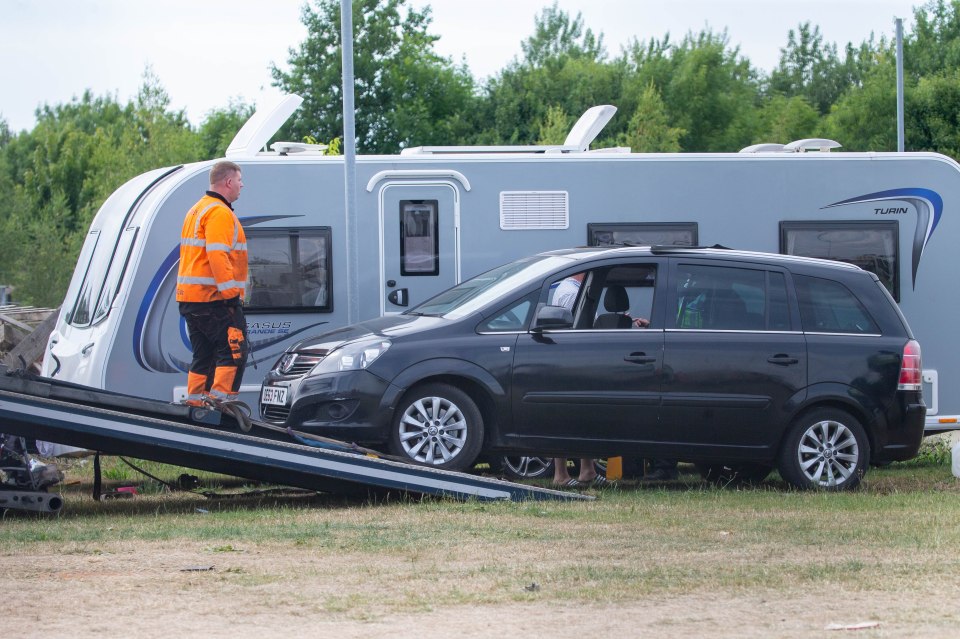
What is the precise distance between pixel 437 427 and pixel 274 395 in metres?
1.48

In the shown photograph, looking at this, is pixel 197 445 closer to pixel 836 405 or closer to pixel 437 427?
pixel 437 427

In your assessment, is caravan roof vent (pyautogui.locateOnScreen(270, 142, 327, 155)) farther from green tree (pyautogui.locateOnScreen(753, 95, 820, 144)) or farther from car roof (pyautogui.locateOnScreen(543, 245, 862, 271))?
green tree (pyautogui.locateOnScreen(753, 95, 820, 144))

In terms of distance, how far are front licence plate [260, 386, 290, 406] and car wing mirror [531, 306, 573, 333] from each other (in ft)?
6.32

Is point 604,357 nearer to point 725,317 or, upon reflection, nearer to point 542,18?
point 725,317

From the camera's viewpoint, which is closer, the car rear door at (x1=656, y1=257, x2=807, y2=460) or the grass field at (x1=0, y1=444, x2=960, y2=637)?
the grass field at (x1=0, y1=444, x2=960, y2=637)

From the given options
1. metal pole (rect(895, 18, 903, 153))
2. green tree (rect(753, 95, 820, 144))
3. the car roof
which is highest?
green tree (rect(753, 95, 820, 144))

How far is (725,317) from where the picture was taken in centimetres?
969

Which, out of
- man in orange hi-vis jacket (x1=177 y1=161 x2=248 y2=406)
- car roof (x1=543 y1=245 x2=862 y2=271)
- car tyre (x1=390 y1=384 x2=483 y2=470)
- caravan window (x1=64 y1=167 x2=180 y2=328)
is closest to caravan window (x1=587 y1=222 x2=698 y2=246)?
car roof (x1=543 y1=245 x2=862 y2=271)

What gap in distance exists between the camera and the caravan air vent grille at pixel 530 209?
38.5 ft

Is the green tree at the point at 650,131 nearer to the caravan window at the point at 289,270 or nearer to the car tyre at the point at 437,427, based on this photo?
the caravan window at the point at 289,270

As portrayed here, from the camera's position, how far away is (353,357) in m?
9.17

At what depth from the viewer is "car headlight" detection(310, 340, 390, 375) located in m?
9.12

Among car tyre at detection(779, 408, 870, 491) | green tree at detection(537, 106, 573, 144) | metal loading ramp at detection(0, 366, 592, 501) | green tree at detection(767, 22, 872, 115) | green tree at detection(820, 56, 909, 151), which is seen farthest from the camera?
green tree at detection(767, 22, 872, 115)

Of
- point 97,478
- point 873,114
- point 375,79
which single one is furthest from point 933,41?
point 97,478
